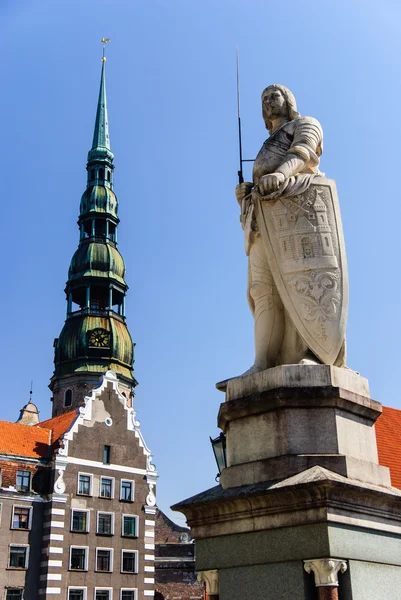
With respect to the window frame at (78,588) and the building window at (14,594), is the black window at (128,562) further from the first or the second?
the building window at (14,594)

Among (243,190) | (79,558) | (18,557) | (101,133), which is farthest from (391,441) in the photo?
(101,133)

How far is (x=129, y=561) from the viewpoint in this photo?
128 ft

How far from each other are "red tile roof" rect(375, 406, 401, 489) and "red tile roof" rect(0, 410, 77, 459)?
2554cm

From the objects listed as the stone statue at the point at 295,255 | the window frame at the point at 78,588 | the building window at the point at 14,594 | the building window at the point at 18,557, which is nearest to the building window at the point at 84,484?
the building window at the point at 18,557

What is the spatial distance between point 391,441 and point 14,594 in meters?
25.1

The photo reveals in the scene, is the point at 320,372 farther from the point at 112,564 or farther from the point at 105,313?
the point at 105,313

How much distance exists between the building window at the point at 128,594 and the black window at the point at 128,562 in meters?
1.01

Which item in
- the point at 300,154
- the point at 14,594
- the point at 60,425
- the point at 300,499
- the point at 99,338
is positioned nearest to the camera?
the point at 300,499

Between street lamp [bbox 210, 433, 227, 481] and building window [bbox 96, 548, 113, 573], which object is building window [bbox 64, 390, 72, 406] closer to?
building window [bbox 96, 548, 113, 573]

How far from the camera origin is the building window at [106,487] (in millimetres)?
39562

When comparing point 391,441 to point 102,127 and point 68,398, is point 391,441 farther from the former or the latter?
point 102,127

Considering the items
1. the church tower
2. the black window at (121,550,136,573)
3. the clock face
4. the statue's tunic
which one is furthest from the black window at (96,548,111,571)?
the statue's tunic

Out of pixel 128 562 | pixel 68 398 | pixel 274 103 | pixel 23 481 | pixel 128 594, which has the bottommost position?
pixel 128 594

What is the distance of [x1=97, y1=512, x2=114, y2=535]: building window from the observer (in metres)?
38.4
